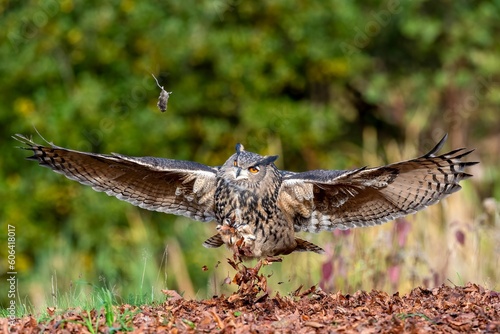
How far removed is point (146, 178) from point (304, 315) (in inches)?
65.0

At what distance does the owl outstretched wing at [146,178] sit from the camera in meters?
5.25

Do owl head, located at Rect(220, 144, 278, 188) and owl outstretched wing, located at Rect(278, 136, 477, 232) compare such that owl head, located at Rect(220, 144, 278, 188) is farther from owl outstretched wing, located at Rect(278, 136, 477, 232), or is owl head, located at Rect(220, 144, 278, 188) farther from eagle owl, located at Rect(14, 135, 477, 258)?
owl outstretched wing, located at Rect(278, 136, 477, 232)

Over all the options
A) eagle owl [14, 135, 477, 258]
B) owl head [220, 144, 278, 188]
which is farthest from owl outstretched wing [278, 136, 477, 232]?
owl head [220, 144, 278, 188]

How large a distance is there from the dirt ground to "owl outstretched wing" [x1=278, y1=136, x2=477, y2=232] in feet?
1.88

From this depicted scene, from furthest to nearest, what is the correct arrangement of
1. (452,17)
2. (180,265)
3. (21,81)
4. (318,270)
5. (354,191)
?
(452,17), (21,81), (180,265), (318,270), (354,191)

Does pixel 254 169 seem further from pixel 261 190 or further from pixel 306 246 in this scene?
pixel 306 246

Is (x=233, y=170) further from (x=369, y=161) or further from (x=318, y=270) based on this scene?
(x=369, y=161)

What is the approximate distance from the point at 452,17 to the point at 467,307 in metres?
8.06

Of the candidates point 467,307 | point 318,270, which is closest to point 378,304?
point 467,307

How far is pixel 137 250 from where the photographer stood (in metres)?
9.99

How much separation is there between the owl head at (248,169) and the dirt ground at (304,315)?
0.82m

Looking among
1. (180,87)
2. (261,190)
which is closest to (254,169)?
(261,190)

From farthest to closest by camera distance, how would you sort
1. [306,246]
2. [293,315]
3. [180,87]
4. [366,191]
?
1. [180,87]
2. [306,246]
3. [366,191]
4. [293,315]

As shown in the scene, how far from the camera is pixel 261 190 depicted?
5.26 metres
